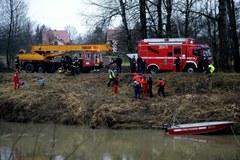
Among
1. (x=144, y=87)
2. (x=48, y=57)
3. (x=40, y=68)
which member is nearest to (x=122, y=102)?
(x=144, y=87)

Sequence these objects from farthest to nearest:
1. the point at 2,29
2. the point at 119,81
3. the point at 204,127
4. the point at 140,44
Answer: the point at 2,29 < the point at 140,44 < the point at 119,81 < the point at 204,127

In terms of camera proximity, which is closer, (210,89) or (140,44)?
(210,89)

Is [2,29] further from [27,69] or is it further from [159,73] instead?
[159,73]

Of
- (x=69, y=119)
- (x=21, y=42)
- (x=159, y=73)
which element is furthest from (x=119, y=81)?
(x=21, y=42)

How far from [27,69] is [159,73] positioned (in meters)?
12.1

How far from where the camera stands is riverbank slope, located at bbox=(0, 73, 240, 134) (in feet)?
A: 72.0

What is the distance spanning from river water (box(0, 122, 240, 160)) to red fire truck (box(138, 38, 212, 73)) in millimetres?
9244

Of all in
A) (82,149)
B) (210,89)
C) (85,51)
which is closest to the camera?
(82,149)

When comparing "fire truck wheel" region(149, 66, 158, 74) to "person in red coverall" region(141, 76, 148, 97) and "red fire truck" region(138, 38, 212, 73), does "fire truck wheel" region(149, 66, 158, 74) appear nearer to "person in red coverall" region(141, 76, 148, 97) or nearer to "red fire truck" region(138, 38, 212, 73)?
"red fire truck" region(138, 38, 212, 73)

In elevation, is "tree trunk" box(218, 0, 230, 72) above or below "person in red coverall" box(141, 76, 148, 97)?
above

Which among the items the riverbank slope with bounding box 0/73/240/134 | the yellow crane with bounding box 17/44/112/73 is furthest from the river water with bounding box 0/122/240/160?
the yellow crane with bounding box 17/44/112/73

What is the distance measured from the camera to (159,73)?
93.5 ft

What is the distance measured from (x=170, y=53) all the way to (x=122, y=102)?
711cm

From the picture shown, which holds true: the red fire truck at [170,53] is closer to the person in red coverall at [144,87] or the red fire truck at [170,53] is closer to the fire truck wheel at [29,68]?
the person in red coverall at [144,87]
